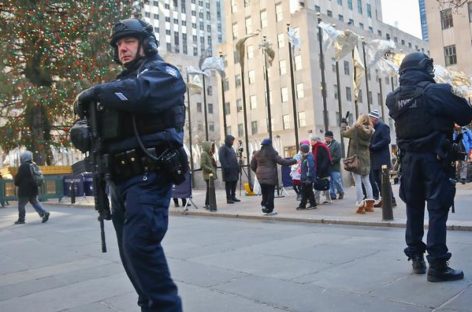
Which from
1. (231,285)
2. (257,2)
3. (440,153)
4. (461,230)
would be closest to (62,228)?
(231,285)

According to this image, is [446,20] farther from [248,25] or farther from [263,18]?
[248,25]

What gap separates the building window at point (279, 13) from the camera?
5547cm

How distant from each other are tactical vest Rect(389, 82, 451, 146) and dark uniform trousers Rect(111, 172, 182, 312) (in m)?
2.59

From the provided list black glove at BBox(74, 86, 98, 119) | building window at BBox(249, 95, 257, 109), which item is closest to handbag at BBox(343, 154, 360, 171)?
black glove at BBox(74, 86, 98, 119)

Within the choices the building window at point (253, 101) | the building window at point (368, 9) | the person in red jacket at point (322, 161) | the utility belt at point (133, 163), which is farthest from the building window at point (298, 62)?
the utility belt at point (133, 163)

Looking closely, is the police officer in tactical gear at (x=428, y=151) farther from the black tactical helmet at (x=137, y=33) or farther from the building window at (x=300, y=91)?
the building window at (x=300, y=91)

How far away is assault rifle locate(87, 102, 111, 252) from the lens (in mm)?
2807

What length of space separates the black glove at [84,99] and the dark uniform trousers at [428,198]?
292 cm

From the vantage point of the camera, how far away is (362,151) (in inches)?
375

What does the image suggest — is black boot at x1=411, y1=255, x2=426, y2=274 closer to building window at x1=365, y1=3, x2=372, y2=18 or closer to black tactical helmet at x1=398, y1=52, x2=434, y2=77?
black tactical helmet at x1=398, y1=52, x2=434, y2=77

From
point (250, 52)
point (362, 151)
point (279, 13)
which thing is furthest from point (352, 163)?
point (250, 52)

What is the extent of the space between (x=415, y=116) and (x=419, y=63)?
0.51 m

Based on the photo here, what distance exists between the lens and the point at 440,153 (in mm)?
4238

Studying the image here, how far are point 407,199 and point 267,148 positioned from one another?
6.11 meters
